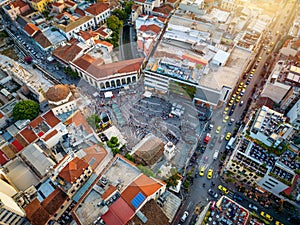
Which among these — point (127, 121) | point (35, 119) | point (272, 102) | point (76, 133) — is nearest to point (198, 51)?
point (272, 102)

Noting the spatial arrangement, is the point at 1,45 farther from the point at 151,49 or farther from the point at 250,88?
the point at 250,88

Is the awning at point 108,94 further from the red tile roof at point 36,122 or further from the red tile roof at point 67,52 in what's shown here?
the red tile roof at point 36,122

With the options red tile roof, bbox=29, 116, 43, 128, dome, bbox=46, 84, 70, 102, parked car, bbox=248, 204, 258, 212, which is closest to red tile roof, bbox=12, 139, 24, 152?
red tile roof, bbox=29, 116, 43, 128

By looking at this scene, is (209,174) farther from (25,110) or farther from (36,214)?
(25,110)

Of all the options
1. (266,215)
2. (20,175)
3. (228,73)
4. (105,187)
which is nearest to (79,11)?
(228,73)

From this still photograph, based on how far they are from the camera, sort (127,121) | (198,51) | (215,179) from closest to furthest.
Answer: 1. (215,179)
2. (127,121)
3. (198,51)

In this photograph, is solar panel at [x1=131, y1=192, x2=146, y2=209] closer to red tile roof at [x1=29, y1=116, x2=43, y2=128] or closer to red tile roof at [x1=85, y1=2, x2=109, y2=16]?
red tile roof at [x1=29, y1=116, x2=43, y2=128]
